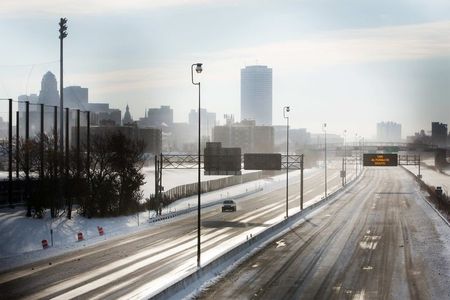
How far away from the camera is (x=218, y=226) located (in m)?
59.5

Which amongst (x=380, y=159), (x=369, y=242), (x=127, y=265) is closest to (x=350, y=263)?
(x=369, y=242)

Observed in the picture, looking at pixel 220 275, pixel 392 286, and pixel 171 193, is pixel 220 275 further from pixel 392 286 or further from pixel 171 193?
pixel 171 193

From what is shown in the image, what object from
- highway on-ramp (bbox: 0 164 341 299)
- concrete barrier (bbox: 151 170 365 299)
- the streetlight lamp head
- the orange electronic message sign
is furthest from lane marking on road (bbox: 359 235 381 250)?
the orange electronic message sign

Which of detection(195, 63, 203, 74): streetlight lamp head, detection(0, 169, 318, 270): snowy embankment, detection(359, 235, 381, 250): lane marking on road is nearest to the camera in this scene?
detection(195, 63, 203, 74): streetlight lamp head

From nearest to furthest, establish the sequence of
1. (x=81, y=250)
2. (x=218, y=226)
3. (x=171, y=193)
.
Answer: (x=81, y=250), (x=218, y=226), (x=171, y=193)

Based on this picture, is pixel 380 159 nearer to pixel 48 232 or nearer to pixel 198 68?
pixel 48 232

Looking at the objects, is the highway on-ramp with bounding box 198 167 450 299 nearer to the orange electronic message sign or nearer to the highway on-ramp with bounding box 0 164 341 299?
the highway on-ramp with bounding box 0 164 341 299

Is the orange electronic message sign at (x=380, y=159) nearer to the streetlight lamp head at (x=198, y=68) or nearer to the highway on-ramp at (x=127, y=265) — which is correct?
the highway on-ramp at (x=127, y=265)

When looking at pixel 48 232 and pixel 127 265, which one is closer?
pixel 127 265

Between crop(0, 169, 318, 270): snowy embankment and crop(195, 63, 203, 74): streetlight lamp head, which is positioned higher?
crop(195, 63, 203, 74): streetlight lamp head

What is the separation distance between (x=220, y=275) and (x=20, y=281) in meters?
10.7

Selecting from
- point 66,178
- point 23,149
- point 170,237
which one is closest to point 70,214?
point 66,178

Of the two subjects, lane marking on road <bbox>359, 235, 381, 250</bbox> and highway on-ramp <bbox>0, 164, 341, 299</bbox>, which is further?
lane marking on road <bbox>359, 235, 381, 250</bbox>

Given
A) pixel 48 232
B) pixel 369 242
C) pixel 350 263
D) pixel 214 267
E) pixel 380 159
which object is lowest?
pixel 369 242
